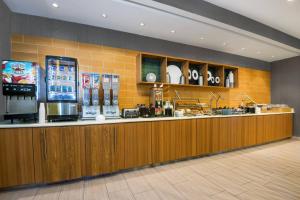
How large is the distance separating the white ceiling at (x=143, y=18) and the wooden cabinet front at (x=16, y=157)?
1.89 m

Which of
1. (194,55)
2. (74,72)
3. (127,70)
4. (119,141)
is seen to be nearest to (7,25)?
(74,72)

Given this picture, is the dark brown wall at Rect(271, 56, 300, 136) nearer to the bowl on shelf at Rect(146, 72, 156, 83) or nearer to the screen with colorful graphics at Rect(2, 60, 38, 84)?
the bowl on shelf at Rect(146, 72, 156, 83)

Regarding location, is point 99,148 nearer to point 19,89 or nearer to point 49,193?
point 49,193

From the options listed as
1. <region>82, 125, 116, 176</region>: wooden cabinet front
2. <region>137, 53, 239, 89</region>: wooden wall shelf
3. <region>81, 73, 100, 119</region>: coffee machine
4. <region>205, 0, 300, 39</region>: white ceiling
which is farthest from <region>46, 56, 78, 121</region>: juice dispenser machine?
<region>205, 0, 300, 39</region>: white ceiling

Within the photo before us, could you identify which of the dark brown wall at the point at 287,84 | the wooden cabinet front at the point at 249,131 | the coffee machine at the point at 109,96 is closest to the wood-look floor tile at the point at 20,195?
the coffee machine at the point at 109,96

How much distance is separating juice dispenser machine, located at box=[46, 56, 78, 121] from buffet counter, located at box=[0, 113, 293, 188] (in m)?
0.19

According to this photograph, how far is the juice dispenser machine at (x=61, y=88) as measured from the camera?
85.3 inches

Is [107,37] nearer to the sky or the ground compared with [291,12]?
nearer to the ground

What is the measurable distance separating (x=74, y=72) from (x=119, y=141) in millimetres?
1298

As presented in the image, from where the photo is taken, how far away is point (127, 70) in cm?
321

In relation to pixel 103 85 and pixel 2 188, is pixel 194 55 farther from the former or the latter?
pixel 2 188

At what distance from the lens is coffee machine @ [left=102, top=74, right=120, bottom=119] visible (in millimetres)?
2561

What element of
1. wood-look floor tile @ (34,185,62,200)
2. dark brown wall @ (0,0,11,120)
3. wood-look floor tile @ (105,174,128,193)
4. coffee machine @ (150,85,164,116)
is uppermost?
dark brown wall @ (0,0,11,120)

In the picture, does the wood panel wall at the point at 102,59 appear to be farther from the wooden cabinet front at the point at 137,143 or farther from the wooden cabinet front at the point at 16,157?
the wooden cabinet front at the point at 16,157
